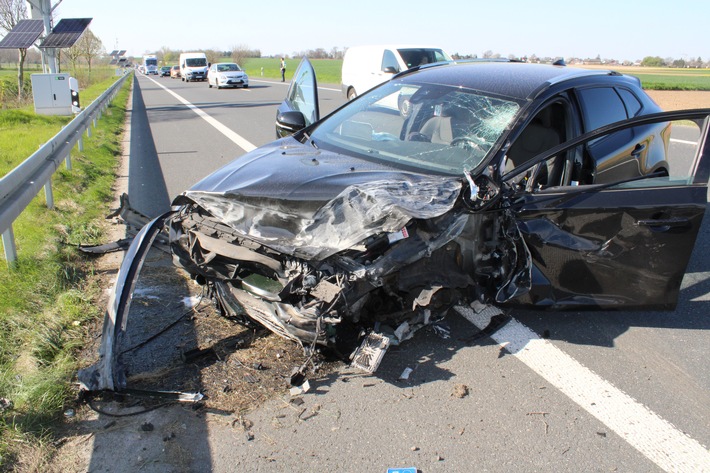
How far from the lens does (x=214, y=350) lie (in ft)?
11.2

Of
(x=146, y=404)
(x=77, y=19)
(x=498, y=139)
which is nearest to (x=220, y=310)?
(x=146, y=404)

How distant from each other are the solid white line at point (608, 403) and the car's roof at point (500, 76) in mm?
1735

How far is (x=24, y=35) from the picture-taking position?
1780 centimetres

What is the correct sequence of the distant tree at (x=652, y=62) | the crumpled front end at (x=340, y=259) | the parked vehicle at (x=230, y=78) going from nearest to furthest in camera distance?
the crumpled front end at (x=340, y=259), the parked vehicle at (x=230, y=78), the distant tree at (x=652, y=62)

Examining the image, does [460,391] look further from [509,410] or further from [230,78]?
[230,78]

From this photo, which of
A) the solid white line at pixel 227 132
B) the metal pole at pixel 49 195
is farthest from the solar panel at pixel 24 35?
the metal pole at pixel 49 195

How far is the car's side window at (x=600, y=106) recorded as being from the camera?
4.29 meters

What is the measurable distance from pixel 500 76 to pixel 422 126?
780mm

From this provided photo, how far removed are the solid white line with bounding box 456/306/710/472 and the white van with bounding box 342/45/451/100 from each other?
11901 mm

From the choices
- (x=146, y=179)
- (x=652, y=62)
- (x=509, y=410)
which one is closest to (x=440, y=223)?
(x=509, y=410)

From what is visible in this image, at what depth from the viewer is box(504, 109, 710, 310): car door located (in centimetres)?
348

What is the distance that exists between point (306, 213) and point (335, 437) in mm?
1225

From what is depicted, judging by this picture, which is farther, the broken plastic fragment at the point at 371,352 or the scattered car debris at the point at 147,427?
the broken plastic fragment at the point at 371,352

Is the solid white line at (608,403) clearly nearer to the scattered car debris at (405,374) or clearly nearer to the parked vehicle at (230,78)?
the scattered car debris at (405,374)
